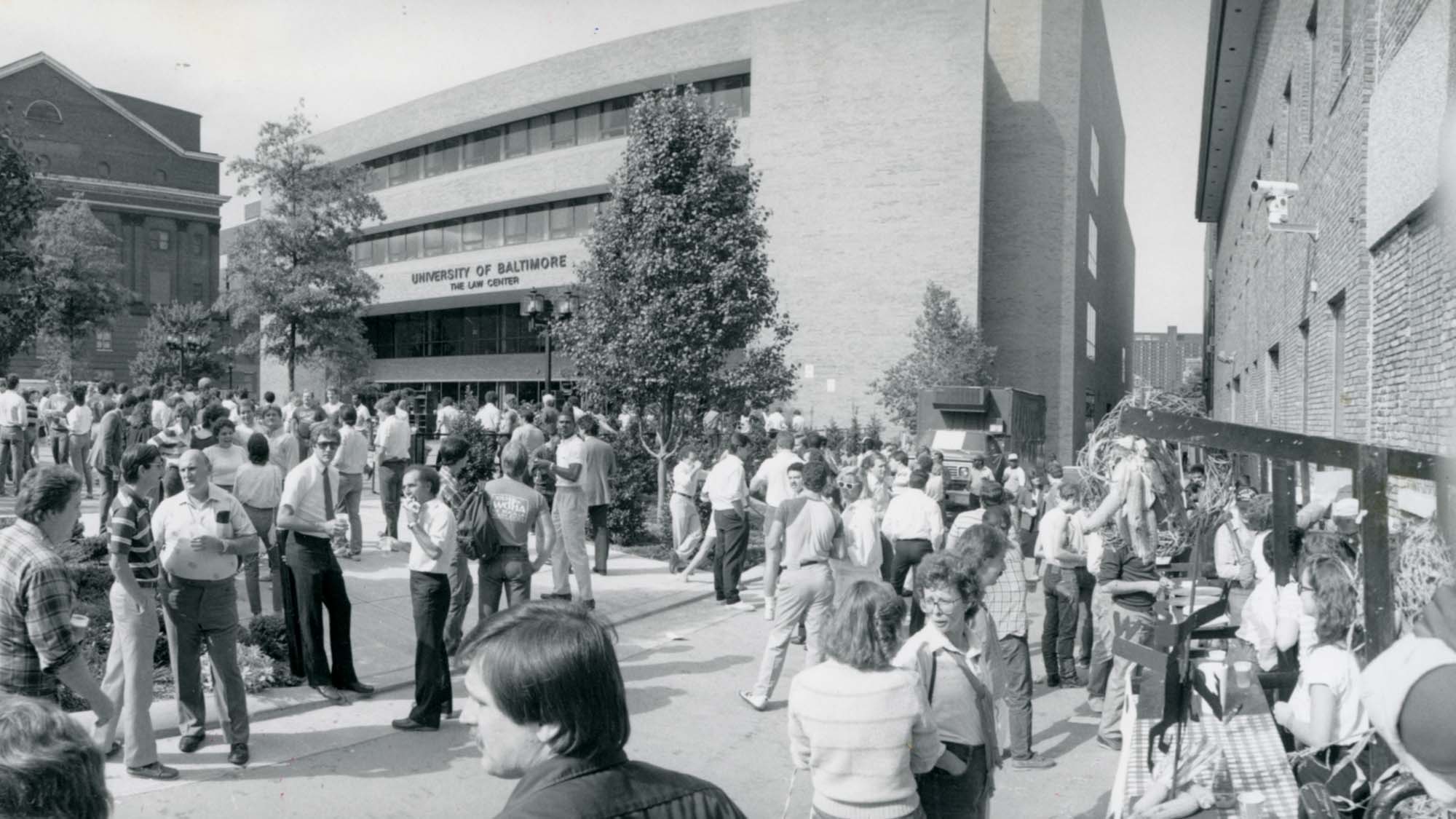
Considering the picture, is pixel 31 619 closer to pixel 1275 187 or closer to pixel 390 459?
pixel 390 459

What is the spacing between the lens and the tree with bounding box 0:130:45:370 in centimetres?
1303

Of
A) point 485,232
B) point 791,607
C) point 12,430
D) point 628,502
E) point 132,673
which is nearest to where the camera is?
point 132,673

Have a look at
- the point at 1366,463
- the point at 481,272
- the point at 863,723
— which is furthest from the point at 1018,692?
the point at 481,272

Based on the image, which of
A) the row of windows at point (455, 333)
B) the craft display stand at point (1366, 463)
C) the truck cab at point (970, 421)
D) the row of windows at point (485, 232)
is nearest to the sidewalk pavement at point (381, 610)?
the craft display stand at point (1366, 463)

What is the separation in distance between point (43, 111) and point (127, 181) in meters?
5.76

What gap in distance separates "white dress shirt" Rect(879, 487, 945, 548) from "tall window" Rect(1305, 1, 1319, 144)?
24.8ft

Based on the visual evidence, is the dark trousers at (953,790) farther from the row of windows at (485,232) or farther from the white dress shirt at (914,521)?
the row of windows at (485,232)

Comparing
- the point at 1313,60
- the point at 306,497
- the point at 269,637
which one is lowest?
the point at 269,637

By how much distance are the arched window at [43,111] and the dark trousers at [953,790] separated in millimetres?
70940

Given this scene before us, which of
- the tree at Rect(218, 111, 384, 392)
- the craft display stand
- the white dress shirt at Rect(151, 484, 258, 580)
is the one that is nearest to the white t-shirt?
the craft display stand

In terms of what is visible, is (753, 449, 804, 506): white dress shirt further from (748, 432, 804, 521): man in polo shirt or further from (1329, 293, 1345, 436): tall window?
(1329, 293, 1345, 436): tall window

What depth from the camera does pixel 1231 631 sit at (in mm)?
4422

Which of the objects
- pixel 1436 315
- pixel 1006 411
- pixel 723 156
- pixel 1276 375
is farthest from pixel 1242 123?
pixel 1436 315

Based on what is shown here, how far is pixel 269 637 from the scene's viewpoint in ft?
27.6
